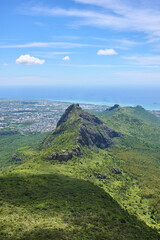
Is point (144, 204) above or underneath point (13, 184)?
underneath

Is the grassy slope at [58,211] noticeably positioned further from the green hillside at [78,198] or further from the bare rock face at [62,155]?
the bare rock face at [62,155]

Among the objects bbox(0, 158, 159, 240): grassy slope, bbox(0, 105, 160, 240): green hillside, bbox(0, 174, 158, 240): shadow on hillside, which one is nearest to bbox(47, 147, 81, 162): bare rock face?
bbox(0, 105, 160, 240): green hillside

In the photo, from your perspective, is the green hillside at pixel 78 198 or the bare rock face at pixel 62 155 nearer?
the green hillside at pixel 78 198

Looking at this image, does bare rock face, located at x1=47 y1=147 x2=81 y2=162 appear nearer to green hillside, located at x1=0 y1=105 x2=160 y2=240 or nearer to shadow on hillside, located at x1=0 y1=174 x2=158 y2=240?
green hillside, located at x1=0 y1=105 x2=160 y2=240

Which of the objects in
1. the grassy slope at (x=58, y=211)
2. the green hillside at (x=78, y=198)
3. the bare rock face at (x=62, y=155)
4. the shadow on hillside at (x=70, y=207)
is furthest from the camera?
the bare rock face at (x=62, y=155)

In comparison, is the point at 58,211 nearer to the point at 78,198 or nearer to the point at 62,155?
the point at 78,198

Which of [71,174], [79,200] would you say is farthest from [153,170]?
[79,200]

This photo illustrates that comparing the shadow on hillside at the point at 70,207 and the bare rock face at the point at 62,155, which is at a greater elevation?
Answer: the bare rock face at the point at 62,155

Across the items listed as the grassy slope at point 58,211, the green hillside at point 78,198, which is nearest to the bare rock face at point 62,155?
the green hillside at point 78,198

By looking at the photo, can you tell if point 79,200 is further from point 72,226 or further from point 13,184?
point 13,184
